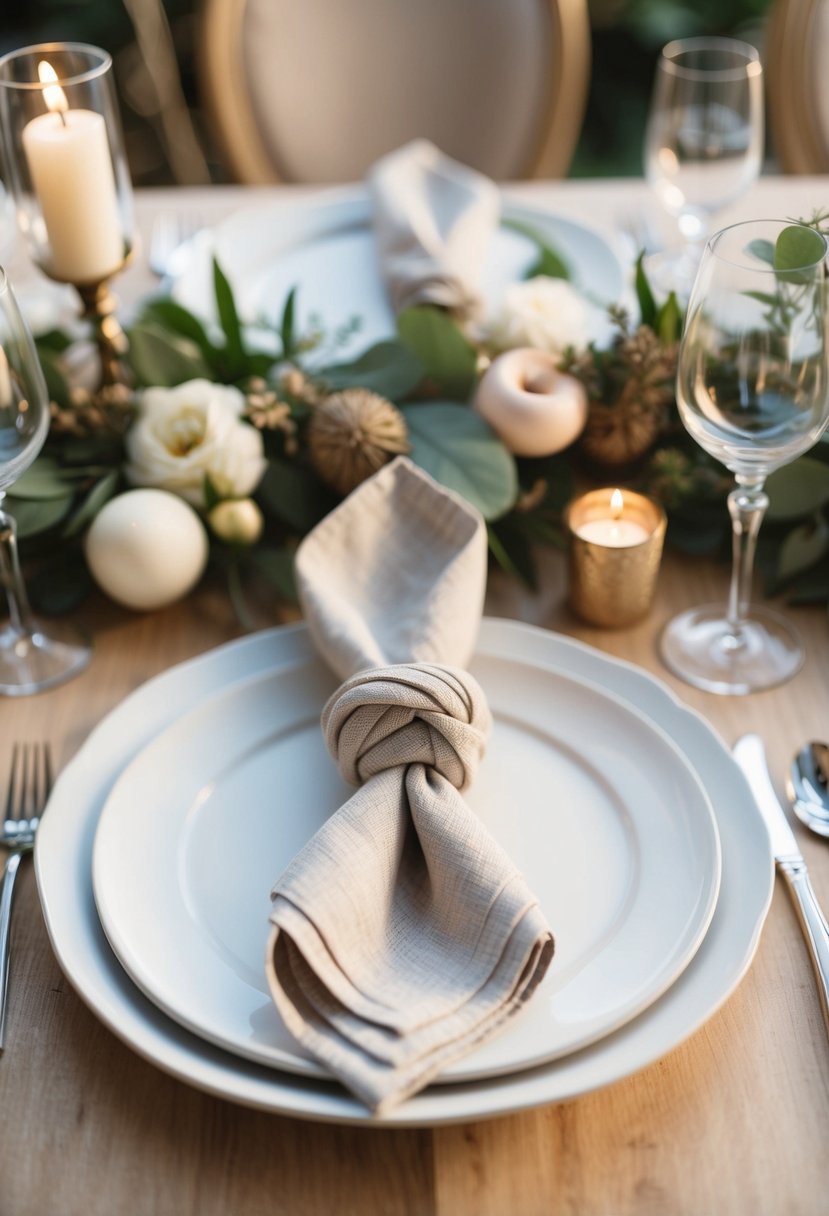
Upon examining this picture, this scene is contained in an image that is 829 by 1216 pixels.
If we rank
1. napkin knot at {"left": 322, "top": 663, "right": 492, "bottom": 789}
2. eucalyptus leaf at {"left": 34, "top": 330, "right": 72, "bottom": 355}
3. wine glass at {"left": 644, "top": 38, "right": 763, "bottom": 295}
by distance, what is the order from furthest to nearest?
1. wine glass at {"left": 644, "top": 38, "right": 763, "bottom": 295}
2. eucalyptus leaf at {"left": 34, "top": 330, "right": 72, "bottom": 355}
3. napkin knot at {"left": 322, "top": 663, "right": 492, "bottom": 789}

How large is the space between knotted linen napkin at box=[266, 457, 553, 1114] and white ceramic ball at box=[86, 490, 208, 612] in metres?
0.15

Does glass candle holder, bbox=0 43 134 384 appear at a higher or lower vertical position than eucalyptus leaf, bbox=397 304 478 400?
higher

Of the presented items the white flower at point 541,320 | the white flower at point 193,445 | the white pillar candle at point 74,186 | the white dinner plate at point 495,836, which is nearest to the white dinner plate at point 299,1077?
the white dinner plate at point 495,836

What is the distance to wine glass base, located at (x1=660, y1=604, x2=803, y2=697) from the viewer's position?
79cm

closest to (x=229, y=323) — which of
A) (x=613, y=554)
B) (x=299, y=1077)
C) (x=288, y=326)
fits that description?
(x=288, y=326)

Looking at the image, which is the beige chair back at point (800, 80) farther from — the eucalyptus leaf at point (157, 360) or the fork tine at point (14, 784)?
the fork tine at point (14, 784)

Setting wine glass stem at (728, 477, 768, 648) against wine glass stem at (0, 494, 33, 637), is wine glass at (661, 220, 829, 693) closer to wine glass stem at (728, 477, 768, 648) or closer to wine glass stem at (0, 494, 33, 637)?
wine glass stem at (728, 477, 768, 648)

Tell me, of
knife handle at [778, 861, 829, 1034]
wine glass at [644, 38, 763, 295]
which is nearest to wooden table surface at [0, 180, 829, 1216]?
knife handle at [778, 861, 829, 1034]

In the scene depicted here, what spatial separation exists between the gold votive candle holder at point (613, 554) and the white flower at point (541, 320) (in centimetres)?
13

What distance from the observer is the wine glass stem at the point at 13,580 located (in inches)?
30.8

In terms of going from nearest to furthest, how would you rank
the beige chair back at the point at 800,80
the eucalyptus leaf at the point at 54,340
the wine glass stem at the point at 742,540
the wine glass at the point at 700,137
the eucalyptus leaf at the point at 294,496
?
the wine glass stem at the point at 742,540 → the eucalyptus leaf at the point at 294,496 → the eucalyptus leaf at the point at 54,340 → the wine glass at the point at 700,137 → the beige chair back at the point at 800,80

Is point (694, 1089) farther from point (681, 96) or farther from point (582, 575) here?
point (681, 96)

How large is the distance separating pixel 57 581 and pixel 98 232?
0.27 meters

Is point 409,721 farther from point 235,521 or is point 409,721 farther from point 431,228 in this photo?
point 431,228
